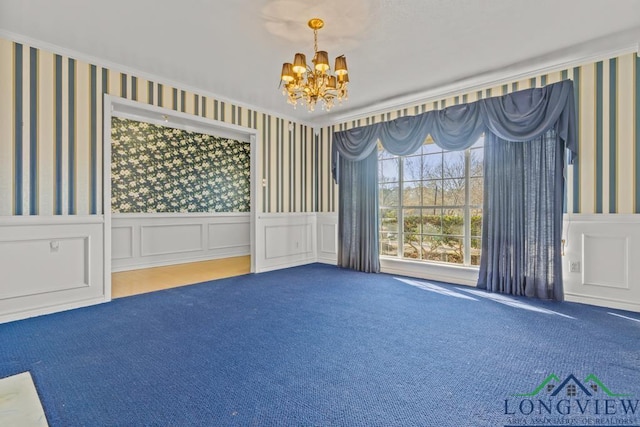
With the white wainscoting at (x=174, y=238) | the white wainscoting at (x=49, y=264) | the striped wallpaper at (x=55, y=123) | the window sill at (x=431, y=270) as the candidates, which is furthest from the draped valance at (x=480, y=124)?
the white wainscoting at (x=49, y=264)

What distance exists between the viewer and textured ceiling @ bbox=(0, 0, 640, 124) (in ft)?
8.97

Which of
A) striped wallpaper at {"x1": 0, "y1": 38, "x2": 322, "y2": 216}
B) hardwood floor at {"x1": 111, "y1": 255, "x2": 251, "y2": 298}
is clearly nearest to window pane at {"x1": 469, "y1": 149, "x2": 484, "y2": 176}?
hardwood floor at {"x1": 111, "y1": 255, "x2": 251, "y2": 298}

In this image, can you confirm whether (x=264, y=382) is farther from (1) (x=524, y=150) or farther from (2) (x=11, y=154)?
(1) (x=524, y=150)

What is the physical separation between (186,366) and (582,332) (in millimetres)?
3191

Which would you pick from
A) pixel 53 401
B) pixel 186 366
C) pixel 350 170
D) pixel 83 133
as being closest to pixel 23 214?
pixel 83 133

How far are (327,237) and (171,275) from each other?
2.82 m

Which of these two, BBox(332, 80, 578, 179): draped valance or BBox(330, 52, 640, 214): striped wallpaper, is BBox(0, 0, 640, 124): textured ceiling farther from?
Result: BBox(332, 80, 578, 179): draped valance

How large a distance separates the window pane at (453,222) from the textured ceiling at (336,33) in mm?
1805

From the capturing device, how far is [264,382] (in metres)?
2.00

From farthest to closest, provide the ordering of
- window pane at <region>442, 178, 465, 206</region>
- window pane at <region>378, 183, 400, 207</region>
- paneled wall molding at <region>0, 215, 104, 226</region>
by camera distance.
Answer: window pane at <region>378, 183, 400, 207</region>, window pane at <region>442, 178, 465, 206</region>, paneled wall molding at <region>0, 215, 104, 226</region>

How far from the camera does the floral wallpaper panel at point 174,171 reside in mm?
5845

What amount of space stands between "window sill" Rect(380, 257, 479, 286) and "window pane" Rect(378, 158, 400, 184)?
1332 mm

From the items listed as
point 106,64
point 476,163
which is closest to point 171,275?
point 106,64

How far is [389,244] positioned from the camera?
549cm
